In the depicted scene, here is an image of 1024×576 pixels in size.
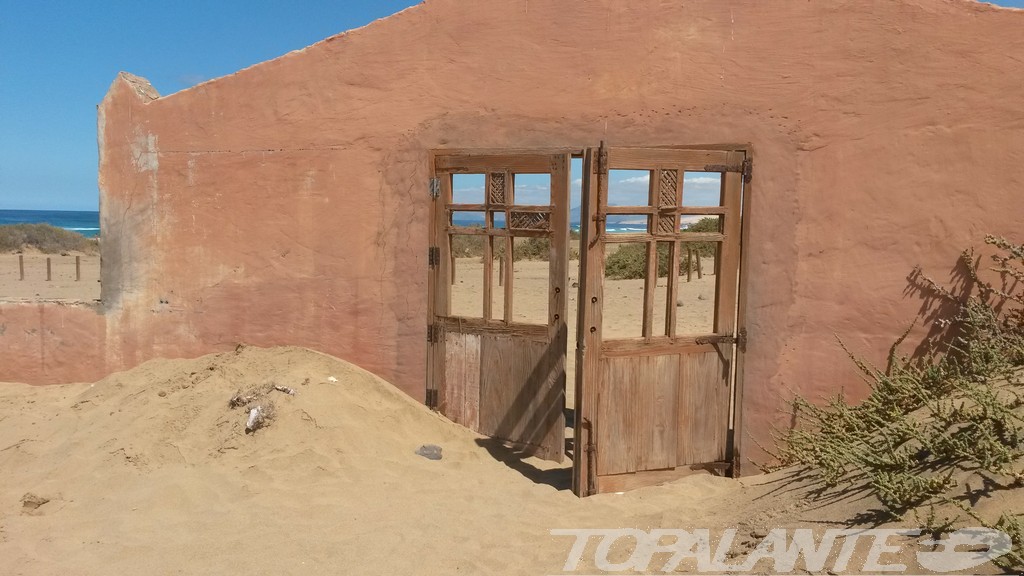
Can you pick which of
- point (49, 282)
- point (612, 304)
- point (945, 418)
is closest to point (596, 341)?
point (945, 418)

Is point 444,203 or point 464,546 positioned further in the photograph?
point 444,203

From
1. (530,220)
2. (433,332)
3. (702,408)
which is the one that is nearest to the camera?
(702,408)

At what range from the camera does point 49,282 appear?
705 inches

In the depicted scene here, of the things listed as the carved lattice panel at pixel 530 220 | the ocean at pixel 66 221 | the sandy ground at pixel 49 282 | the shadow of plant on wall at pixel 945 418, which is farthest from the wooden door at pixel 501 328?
the ocean at pixel 66 221

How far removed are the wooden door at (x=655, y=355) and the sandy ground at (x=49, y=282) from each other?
1042 centimetres

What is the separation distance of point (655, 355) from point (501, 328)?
1.11 metres

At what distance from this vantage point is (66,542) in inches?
141

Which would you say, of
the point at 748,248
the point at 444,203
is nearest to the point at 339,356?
the point at 444,203

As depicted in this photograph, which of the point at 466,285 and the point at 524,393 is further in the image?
the point at 466,285

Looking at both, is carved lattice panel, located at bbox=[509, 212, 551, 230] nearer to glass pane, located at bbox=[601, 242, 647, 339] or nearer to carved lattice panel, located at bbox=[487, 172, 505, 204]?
carved lattice panel, located at bbox=[487, 172, 505, 204]

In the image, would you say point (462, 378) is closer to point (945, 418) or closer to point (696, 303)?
point (945, 418)

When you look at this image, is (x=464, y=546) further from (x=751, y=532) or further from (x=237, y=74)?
(x=237, y=74)

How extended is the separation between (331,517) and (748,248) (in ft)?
9.98

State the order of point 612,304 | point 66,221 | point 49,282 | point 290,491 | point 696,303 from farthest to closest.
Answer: point 66,221 < point 49,282 < point 612,304 < point 696,303 < point 290,491
